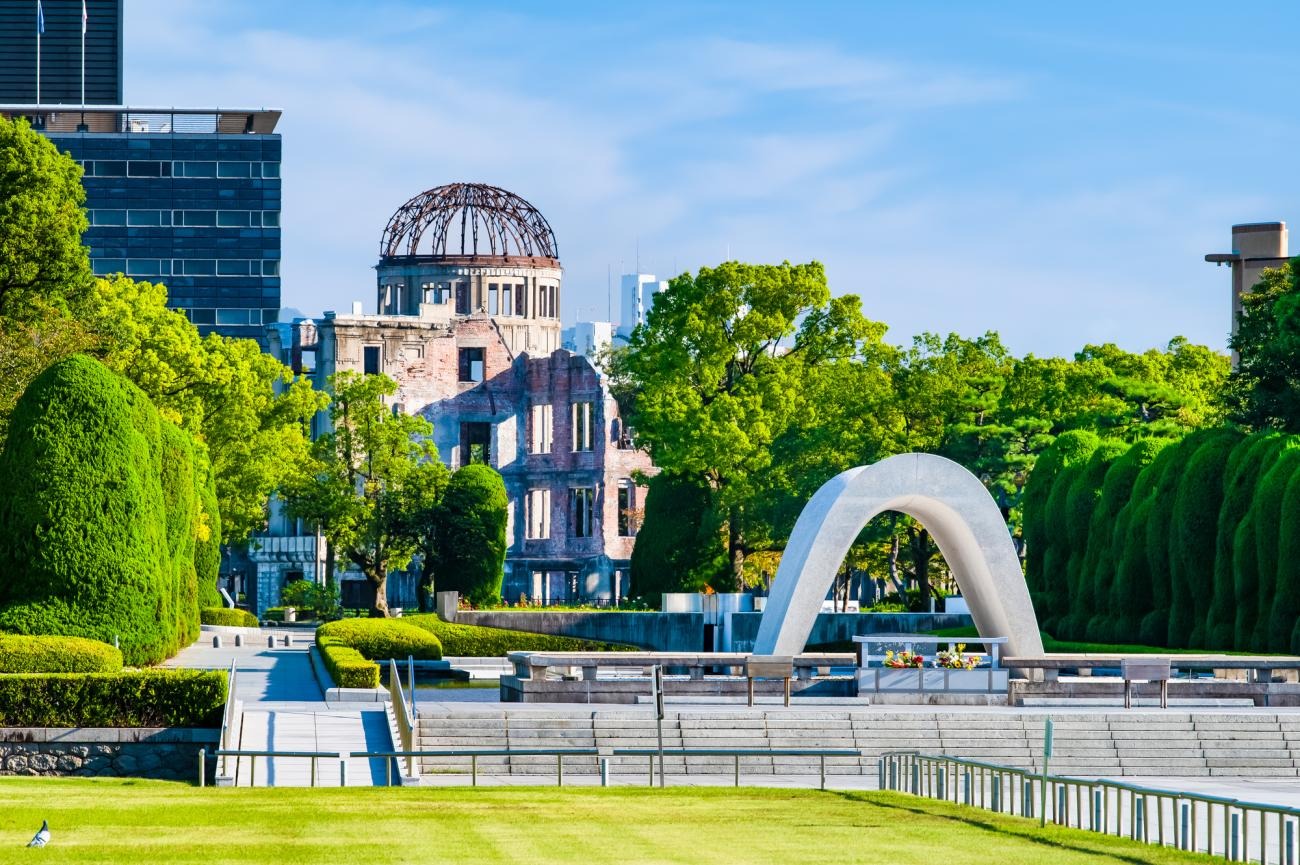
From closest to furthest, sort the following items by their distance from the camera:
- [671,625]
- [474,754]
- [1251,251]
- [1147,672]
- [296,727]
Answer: [474,754] → [296,727] → [1147,672] → [671,625] → [1251,251]

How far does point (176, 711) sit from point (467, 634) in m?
30.5

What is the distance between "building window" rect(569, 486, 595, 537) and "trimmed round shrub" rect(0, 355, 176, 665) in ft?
171

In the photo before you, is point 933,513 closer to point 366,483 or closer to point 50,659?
point 50,659

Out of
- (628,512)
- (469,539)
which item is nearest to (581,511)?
(628,512)

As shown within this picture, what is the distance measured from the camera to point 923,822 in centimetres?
2261

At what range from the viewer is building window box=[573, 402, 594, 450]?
9388 cm

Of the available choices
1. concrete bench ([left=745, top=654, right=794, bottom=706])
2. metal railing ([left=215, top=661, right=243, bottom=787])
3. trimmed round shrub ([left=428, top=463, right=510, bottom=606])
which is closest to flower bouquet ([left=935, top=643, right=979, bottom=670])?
concrete bench ([left=745, top=654, right=794, bottom=706])

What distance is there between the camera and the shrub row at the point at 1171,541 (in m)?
48.9

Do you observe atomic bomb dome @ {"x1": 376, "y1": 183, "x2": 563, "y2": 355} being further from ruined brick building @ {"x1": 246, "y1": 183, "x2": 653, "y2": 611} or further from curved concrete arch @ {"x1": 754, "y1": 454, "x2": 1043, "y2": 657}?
curved concrete arch @ {"x1": 754, "y1": 454, "x2": 1043, "y2": 657}

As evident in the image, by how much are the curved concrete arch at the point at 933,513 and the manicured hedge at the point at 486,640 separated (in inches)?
703

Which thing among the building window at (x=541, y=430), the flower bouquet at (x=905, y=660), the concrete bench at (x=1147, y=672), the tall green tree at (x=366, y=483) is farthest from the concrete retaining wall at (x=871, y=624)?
the building window at (x=541, y=430)

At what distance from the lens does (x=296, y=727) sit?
33844 mm

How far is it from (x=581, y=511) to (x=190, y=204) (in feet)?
156

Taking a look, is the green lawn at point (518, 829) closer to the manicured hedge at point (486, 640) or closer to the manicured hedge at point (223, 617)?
the manicured hedge at point (486, 640)
